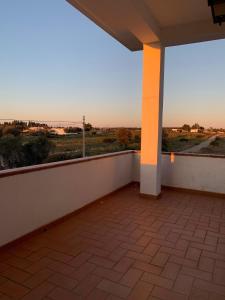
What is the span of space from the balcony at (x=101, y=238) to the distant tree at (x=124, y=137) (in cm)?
187

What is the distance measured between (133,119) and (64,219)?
14.3 ft

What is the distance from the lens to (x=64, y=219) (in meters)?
2.86

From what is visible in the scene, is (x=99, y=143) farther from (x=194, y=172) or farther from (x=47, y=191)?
(x=47, y=191)

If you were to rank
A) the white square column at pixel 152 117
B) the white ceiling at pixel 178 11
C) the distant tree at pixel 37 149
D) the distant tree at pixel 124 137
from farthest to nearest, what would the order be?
the distant tree at pixel 124 137, the distant tree at pixel 37 149, the white square column at pixel 152 117, the white ceiling at pixel 178 11

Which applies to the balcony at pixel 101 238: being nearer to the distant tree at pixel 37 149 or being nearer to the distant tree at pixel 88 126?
the distant tree at pixel 88 126

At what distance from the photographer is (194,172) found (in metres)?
4.13

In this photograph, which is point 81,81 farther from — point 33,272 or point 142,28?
point 33,272

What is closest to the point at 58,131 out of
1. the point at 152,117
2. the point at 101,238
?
the point at 152,117

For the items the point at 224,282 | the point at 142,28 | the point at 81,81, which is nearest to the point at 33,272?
the point at 224,282

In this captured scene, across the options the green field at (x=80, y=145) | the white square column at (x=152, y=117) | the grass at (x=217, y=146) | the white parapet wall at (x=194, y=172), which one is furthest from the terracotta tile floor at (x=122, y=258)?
the grass at (x=217, y=146)

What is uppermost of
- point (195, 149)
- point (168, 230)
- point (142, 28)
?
point (142, 28)

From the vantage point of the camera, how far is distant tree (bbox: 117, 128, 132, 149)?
18.9 ft

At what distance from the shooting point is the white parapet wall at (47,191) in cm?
216

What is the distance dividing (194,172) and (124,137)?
239cm
